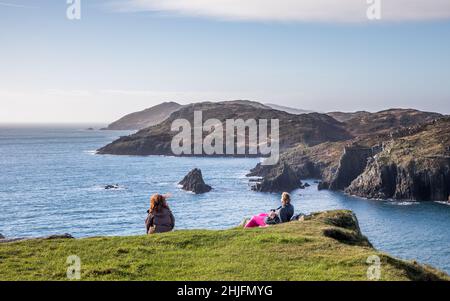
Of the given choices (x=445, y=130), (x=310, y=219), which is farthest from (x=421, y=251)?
(x=445, y=130)

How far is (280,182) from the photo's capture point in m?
144

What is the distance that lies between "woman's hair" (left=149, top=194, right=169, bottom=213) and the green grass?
5.09 ft

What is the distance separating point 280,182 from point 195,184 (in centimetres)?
2449

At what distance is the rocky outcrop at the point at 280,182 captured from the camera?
459 ft

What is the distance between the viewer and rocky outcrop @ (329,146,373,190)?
14875 cm

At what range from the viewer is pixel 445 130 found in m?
162

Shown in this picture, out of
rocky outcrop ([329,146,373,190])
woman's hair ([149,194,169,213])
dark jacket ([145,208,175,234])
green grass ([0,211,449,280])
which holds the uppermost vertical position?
woman's hair ([149,194,169,213])

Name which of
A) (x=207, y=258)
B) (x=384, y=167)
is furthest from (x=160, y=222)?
(x=384, y=167)

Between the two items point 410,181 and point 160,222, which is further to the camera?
point 410,181

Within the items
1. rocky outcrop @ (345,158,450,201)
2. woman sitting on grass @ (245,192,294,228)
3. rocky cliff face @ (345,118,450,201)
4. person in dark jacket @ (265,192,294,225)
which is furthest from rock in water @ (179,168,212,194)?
person in dark jacket @ (265,192,294,225)

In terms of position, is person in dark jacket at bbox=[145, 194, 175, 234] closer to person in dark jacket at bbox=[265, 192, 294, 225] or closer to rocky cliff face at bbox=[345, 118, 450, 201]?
person in dark jacket at bbox=[265, 192, 294, 225]

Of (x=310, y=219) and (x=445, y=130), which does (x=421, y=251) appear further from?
(x=445, y=130)

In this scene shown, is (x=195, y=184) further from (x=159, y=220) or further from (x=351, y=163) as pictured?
(x=159, y=220)
